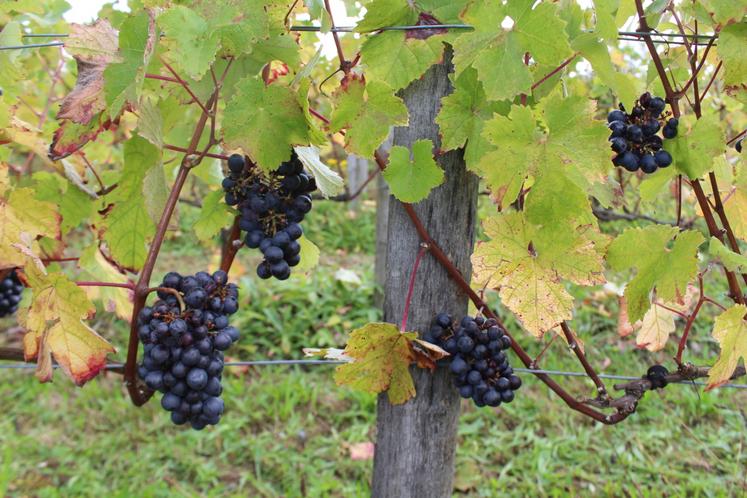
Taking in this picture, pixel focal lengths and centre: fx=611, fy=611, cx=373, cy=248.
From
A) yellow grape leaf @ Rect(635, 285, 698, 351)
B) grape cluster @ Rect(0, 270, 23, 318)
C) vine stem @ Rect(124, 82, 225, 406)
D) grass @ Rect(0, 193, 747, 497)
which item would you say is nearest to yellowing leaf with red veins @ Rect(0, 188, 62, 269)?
vine stem @ Rect(124, 82, 225, 406)

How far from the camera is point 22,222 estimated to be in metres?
1.39

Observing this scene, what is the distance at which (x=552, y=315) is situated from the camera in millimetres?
1208

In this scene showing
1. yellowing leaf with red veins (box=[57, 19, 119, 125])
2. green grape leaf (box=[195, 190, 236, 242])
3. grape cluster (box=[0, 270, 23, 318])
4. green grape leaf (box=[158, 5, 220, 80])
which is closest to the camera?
green grape leaf (box=[158, 5, 220, 80])

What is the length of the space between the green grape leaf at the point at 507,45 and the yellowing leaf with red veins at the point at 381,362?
539 millimetres

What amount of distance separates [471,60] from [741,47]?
57 cm

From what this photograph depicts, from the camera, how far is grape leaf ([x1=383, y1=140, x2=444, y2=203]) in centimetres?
121

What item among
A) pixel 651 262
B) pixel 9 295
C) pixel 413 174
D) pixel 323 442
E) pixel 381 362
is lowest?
pixel 323 442

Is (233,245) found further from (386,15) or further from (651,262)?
(651,262)

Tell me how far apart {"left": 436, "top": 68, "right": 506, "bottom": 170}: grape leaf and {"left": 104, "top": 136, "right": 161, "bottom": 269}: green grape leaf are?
26.5 inches

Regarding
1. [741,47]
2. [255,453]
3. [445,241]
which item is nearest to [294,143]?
[445,241]

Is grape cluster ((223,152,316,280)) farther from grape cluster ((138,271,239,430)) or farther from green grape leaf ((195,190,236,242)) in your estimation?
green grape leaf ((195,190,236,242))

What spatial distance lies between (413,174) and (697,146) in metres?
0.62

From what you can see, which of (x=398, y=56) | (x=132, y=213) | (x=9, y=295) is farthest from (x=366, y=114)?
(x=9, y=295)

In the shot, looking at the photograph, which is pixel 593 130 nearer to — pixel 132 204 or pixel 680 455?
pixel 132 204
